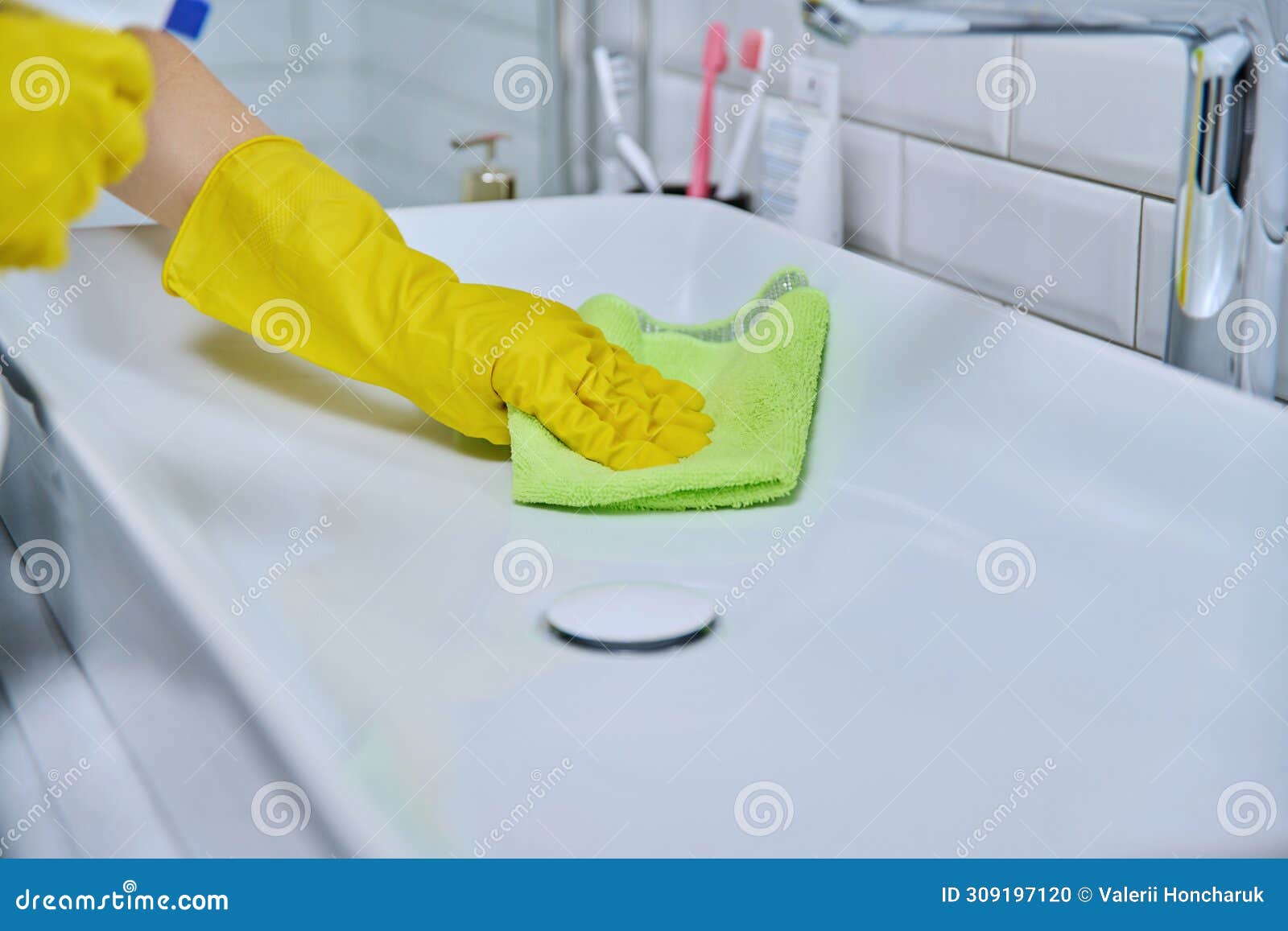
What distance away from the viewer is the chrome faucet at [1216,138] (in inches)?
19.6

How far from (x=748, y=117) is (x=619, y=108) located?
201mm

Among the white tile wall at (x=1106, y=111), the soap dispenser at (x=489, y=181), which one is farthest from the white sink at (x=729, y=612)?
the soap dispenser at (x=489, y=181)

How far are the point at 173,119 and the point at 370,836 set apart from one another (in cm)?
54

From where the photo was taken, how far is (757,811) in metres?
0.42

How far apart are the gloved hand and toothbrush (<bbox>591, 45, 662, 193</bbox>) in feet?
2.29

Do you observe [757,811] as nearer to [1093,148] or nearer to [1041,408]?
[1041,408]

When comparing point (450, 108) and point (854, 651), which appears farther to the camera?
point (450, 108)

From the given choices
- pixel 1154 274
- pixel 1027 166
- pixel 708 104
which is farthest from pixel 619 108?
pixel 1154 274

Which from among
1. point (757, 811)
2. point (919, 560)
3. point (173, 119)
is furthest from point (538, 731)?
point (173, 119)

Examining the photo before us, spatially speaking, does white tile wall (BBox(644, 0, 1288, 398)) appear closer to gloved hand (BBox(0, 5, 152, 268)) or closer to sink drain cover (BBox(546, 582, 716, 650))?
sink drain cover (BBox(546, 582, 716, 650))

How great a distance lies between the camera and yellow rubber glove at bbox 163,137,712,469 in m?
0.69

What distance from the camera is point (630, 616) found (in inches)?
21.8

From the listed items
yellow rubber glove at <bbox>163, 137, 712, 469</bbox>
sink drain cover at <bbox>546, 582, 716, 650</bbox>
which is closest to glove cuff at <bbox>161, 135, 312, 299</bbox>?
yellow rubber glove at <bbox>163, 137, 712, 469</bbox>

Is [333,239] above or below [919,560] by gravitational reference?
above
